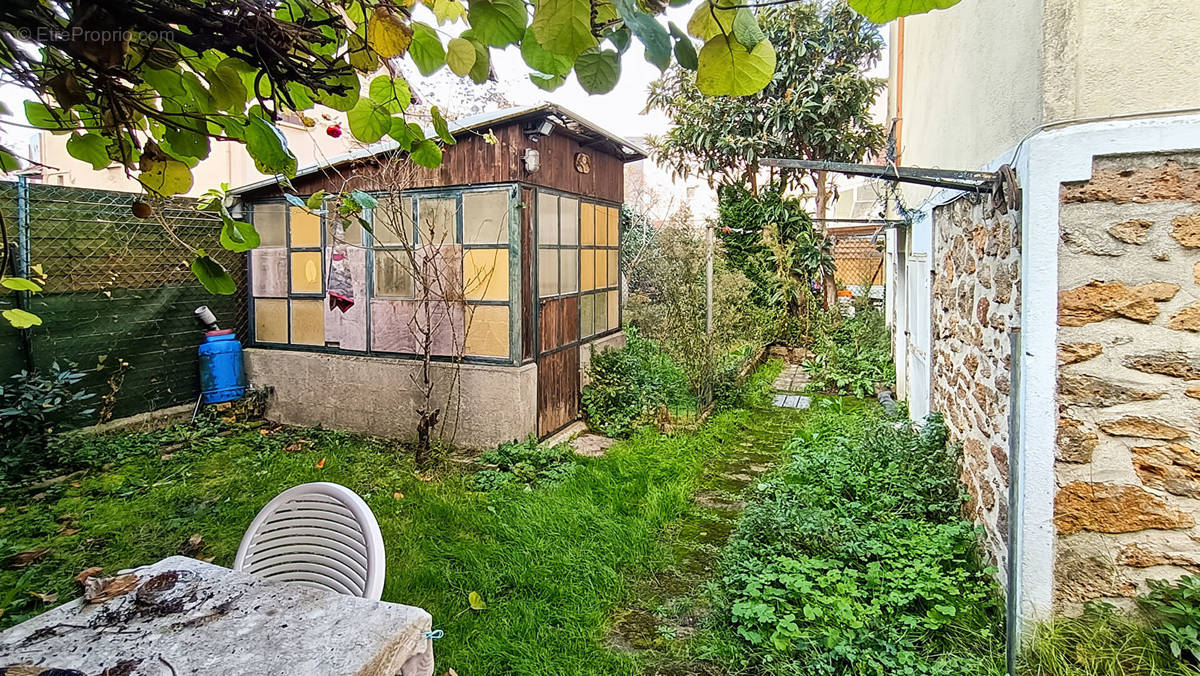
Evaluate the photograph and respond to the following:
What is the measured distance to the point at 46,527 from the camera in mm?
3898

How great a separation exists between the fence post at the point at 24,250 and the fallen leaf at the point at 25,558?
211 cm

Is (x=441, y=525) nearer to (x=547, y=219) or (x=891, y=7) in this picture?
(x=547, y=219)

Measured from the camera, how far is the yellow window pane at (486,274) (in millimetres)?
5252

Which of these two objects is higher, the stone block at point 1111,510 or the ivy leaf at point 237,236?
the ivy leaf at point 237,236

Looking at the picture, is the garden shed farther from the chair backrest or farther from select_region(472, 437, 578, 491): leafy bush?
the chair backrest

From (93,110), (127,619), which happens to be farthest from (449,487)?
(93,110)

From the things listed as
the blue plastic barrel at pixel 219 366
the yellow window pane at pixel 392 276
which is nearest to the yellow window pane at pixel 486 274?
the yellow window pane at pixel 392 276

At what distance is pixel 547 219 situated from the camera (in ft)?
18.5

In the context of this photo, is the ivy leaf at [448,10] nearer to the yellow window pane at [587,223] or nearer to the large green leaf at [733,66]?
the large green leaf at [733,66]

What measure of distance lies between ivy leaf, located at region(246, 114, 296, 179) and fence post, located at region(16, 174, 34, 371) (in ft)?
16.8

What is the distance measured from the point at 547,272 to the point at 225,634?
4.40m

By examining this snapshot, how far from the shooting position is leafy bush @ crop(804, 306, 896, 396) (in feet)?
24.5

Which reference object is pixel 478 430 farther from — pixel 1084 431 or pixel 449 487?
pixel 1084 431

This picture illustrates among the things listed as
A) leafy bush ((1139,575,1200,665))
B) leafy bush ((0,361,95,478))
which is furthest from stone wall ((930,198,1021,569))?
leafy bush ((0,361,95,478))
